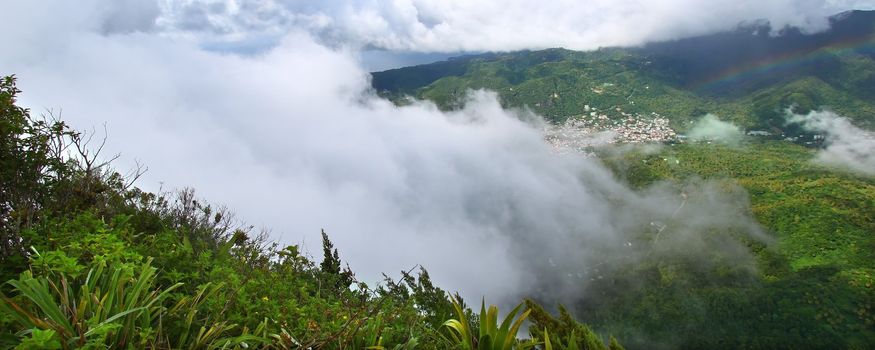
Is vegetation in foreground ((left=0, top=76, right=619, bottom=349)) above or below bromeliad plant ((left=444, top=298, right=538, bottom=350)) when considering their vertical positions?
above

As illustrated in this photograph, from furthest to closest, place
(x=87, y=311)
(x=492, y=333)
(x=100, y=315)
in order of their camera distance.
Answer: (x=492, y=333) < (x=87, y=311) < (x=100, y=315)

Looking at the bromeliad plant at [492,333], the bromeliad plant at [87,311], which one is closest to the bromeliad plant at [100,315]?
the bromeliad plant at [87,311]

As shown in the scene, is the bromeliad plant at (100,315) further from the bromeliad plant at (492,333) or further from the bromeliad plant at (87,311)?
the bromeliad plant at (492,333)

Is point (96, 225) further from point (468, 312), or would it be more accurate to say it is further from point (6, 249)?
point (468, 312)

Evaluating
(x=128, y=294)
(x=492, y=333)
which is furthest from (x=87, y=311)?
(x=492, y=333)

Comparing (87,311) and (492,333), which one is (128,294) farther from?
(492,333)

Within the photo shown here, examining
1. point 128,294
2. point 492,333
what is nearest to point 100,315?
point 128,294

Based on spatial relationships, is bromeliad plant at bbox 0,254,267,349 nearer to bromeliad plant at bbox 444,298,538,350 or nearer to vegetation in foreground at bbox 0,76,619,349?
vegetation in foreground at bbox 0,76,619,349

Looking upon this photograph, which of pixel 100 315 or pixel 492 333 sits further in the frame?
pixel 492 333

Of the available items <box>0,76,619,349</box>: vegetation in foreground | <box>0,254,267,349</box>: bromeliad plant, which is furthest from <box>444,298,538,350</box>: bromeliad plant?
<box>0,254,267,349</box>: bromeliad plant

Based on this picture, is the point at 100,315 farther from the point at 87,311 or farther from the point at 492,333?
the point at 492,333

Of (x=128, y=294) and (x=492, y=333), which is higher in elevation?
(x=128, y=294)

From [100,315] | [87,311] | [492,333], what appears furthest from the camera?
[492,333]

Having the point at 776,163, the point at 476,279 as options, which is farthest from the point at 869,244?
the point at 476,279
